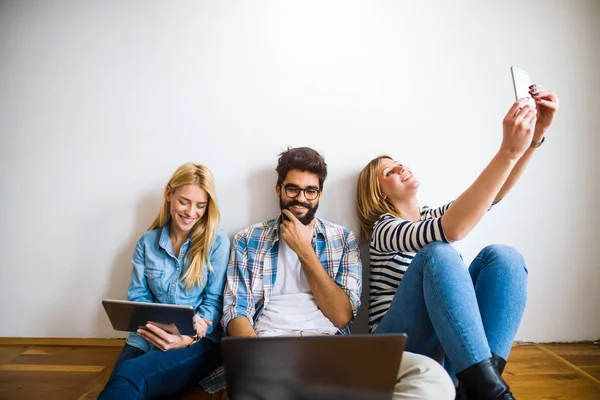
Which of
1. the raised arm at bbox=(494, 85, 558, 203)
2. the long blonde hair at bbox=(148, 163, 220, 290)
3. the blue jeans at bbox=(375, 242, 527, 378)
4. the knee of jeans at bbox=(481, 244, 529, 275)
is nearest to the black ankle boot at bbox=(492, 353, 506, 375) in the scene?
the blue jeans at bbox=(375, 242, 527, 378)

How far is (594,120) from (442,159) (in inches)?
30.5

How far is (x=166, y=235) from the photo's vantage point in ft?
4.77

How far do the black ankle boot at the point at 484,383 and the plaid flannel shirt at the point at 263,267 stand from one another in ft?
1.49

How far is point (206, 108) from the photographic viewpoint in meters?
1.59

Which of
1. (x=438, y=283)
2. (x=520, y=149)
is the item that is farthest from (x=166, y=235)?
(x=520, y=149)

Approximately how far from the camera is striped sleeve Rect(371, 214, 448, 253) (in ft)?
3.39

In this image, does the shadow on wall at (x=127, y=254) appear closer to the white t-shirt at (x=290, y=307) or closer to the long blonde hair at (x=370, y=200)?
the white t-shirt at (x=290, y=307)

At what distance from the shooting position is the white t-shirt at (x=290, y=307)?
1.27 metres

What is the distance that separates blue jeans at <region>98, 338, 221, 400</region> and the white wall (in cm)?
55

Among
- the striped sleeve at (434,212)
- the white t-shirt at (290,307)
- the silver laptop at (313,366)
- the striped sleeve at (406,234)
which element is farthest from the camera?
the striped sleeve at (434,212)

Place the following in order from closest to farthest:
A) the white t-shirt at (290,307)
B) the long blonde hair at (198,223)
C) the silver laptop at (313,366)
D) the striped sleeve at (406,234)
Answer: the silver laptop at (313,366), the striped sleeve at (406,234), the white t-shirt at (290,307), the long blonde hair at (198,223)

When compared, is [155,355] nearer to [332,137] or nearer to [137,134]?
[137,134]

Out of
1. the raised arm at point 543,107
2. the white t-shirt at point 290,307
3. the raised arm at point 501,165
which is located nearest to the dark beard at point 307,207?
the white t-shirt at point 290,307

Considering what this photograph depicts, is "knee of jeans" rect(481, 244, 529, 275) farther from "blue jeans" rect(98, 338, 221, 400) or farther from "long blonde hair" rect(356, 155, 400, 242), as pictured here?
"blue jeans" rect(98, 338, 221, 400)
